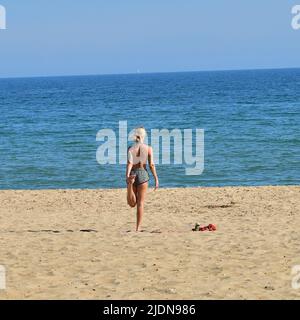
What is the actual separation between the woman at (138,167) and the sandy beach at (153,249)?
0.70 meters

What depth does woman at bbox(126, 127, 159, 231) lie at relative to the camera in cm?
1016

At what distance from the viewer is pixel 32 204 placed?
1561cm

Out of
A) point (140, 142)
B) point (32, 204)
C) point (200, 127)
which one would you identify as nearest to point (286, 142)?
point (200, 127)

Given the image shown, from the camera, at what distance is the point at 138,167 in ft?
34.0

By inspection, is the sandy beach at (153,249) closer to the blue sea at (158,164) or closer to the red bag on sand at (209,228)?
the red bag on sand at (209,228)

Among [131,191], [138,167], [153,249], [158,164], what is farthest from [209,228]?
[158,164]

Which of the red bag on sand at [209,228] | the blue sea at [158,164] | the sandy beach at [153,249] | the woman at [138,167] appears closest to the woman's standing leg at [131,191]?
the woman at [138,167]

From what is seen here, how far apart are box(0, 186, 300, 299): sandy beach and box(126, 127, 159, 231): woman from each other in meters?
0.70

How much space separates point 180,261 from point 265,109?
50734 millimetres

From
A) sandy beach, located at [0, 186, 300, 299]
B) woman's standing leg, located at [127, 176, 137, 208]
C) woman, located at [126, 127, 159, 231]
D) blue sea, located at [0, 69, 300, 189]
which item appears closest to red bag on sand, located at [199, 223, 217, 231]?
sandy beach, located at [0, 186, 300, 299]

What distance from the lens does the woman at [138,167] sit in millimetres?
10156

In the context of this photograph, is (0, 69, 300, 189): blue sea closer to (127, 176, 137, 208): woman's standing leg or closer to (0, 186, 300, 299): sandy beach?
(0, 186, 300, 299): sandy beach

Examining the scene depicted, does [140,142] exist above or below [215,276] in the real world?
above
